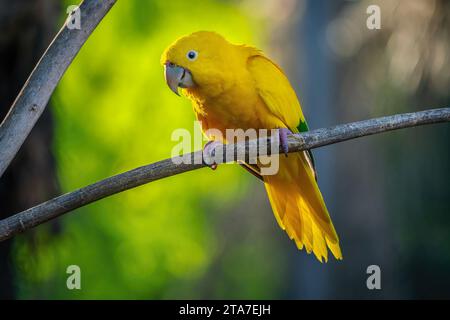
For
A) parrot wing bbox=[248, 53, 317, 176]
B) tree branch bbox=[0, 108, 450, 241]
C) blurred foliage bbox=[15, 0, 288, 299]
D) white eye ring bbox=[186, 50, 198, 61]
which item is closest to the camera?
tree branch bbox=[0, 108, 450, 241]

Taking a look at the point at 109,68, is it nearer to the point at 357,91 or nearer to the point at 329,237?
the point at 357,91

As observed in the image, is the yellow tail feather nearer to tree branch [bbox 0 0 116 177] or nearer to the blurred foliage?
tree branch [bbox 0 0 116 177]

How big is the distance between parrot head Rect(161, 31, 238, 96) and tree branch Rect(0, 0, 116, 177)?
61 cm

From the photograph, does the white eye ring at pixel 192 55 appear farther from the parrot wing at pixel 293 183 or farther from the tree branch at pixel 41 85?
the tree branch at pixel 41 85

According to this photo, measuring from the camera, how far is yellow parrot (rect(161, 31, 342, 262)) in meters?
3.59

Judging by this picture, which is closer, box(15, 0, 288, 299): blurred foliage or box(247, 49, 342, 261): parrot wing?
box(247, 49, 342, 261): parrot wing

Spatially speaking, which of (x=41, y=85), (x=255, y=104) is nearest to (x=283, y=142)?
Result: (x=255, y=104)

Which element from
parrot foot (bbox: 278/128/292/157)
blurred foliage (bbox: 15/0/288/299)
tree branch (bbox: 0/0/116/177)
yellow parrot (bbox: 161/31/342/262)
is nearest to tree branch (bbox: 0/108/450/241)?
parrot foot (bbox: 278/128/292/157)

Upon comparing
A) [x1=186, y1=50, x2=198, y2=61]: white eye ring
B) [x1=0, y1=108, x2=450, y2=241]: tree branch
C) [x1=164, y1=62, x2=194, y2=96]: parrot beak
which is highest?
[x1=186, y1=50, x2=198, y2=61]: white eye ring

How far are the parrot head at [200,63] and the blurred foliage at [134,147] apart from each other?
4.75 meters

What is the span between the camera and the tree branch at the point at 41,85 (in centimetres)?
294

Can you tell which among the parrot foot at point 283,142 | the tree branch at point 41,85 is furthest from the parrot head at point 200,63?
the tree branch at point 41,85

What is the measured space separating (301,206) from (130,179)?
138 centimetres

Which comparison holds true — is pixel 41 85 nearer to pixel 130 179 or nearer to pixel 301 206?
pixel 130 179
